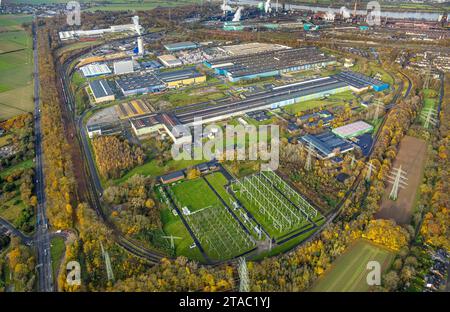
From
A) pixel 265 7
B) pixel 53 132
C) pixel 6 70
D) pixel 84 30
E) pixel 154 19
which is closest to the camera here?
pixel 53 132

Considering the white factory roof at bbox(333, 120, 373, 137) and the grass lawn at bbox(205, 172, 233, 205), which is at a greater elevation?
the white factory roof at bbox(333, 120, 373, 137)

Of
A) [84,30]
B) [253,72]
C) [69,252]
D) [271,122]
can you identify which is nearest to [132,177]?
[69,252]

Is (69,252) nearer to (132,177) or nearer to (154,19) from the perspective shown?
(132,177)

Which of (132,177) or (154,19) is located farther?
(154,19)

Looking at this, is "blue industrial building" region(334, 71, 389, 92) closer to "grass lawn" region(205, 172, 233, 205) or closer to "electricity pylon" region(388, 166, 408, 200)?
"electricity pylon" region(388, 166, 408, 200)

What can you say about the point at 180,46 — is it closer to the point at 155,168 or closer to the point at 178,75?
the point at 178,75

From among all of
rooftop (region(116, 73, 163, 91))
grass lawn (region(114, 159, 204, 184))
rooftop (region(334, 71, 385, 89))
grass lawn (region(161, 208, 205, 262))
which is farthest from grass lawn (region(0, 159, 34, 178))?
rooftop (region(334, 71, 385, 89))

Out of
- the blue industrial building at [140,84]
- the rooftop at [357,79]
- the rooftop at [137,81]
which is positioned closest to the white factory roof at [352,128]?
the rooftop at [357,79]
